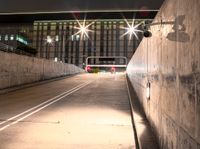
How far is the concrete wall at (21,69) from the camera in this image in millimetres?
23231

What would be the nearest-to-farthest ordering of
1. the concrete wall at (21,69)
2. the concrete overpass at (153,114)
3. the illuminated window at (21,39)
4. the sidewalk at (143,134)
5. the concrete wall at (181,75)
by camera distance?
the concrete wall at (181,75), the concrete overpass at (153,114), the sidewalk at (143,134), the concrete wall at (21,69), the illuminated window at (21,39)

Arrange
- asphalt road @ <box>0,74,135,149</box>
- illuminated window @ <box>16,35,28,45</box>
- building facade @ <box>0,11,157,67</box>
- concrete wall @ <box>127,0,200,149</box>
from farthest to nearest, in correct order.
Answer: building facade @ <box>0,11,157,67</box> < illuminated window @ <box>16,35,28,45</box> < asphalt road @ <box>0,74,135,149</box> < concrete wall @ <box>127,0,200,149</box>

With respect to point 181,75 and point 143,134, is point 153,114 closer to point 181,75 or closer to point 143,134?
point 143,134

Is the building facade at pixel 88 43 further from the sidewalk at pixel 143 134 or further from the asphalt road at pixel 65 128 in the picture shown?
the sidewalk at pixel 143 134

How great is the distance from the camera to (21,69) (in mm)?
26828

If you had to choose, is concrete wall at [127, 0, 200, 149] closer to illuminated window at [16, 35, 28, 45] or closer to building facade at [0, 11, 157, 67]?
building facade at [0, 11, 157, 67]

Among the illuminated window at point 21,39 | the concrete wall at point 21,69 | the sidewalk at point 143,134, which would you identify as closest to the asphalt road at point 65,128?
the sidewalk at point 143,134

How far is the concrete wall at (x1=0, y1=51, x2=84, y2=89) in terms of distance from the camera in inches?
915

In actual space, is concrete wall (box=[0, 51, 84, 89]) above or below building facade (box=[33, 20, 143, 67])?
below

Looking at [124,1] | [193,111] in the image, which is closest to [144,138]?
[193,111]

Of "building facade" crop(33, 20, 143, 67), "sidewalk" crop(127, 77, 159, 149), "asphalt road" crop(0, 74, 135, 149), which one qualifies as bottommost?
"asphalt road" crop(0, 74, 135, 149)

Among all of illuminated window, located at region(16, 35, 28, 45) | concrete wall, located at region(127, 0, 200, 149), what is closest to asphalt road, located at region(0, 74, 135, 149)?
concrete wall, located at region(127, 0, 200, 149)

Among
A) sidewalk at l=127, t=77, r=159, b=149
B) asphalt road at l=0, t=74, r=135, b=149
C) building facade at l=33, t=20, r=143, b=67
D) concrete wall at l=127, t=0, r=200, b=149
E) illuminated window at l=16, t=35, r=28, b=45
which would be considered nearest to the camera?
concrete wall at l=127, t=0, r=200, b=149

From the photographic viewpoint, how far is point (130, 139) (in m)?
8.53
